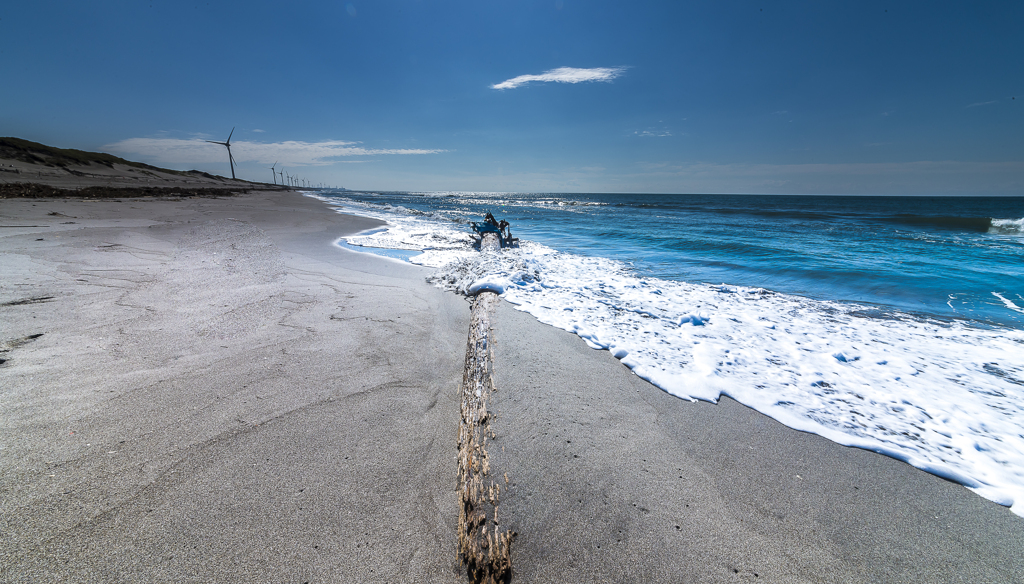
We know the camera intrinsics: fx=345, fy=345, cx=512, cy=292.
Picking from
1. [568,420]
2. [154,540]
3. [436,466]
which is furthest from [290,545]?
[568,420]

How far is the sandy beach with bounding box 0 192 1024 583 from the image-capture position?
1.55m

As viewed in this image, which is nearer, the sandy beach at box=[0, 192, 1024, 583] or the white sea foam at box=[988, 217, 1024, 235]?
the sandy beach at box=[0, 192, 1024, 583]

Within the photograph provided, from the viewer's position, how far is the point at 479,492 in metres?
1.77

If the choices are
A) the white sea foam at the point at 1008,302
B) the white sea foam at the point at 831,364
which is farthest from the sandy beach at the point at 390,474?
the white sea foam at the point at 1008,302

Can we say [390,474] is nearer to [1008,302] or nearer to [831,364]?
[831,364]

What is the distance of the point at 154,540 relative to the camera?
61.7 inches

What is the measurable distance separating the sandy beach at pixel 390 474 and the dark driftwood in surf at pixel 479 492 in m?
0.07

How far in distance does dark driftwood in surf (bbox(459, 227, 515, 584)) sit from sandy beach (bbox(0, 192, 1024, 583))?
7 cm

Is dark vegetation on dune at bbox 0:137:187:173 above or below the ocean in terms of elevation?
above

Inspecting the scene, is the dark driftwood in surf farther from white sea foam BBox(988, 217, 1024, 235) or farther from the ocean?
white sea foam BBox(988, 217, 1024, 235)

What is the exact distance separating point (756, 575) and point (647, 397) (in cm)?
142

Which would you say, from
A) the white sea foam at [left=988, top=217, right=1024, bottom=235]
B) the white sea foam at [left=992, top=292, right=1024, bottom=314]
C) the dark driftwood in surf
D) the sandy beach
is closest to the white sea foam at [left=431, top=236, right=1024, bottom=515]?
the sandy beach

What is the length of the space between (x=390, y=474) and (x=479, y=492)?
648 millimetres

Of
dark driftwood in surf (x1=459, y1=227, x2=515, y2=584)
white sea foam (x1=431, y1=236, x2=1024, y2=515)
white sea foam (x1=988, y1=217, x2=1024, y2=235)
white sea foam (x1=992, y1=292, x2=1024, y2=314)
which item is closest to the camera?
dark driftwood in surf (x1=459, y1=227, x2=515, y2=584)
